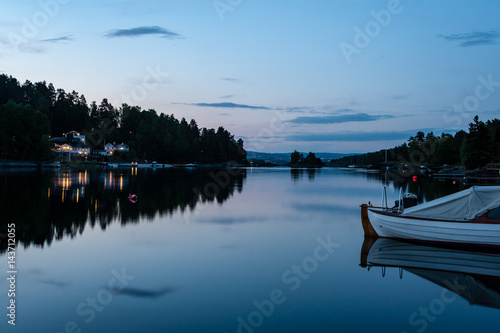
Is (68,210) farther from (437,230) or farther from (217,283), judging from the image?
(437,230)

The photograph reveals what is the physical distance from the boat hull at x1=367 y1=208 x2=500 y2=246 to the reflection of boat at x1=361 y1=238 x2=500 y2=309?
1.81 feet

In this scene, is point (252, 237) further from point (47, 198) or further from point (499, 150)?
point (499, 150)

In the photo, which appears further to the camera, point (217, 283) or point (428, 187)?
point (428, 187)

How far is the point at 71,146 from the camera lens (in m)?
168

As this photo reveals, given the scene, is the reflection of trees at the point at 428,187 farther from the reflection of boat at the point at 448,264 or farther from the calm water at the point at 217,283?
the calm water at the point at 217,283

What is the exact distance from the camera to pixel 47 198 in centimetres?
3981

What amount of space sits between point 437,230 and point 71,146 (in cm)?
16858

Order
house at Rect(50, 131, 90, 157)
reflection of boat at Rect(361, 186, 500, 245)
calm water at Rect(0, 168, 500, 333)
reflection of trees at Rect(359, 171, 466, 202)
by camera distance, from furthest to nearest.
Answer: house at Rect(50, 131, 90, 157), reflection of trees at Rect(359, 171, 466, 202), reflection of boat at Rect(361, 186, 500, 245), calm water at Rect(0, 168, 500, 333)

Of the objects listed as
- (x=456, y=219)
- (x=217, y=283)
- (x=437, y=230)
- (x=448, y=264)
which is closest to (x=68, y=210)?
(x=217, y=283)

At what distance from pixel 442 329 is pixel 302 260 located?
314 inches

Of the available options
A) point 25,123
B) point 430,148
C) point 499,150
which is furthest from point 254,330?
point 430,148

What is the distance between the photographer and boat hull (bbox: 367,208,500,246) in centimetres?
1973

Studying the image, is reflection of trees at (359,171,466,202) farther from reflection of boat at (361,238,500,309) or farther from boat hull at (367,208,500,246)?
reflection of boat at (361,238,500,309)

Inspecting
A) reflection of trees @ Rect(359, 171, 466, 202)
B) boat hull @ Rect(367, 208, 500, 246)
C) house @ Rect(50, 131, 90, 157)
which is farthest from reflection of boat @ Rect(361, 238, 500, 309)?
house @ Rect(50, 131, 90, 157)
